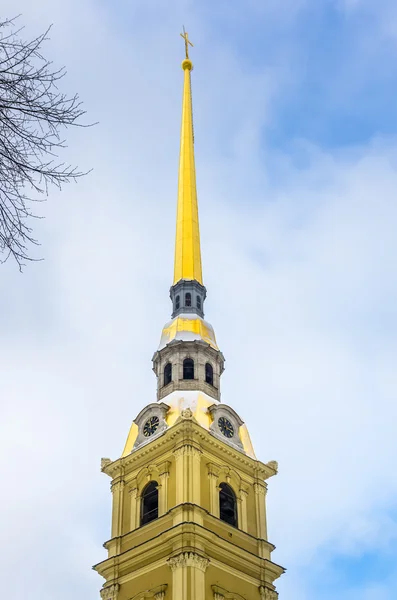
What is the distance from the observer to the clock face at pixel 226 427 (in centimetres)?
3866

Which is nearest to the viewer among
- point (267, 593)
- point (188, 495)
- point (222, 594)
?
point (222, 594)

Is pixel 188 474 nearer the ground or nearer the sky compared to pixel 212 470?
nearer the ground

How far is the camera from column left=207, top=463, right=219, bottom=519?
35469 mm

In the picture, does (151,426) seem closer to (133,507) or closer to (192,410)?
(192,410)

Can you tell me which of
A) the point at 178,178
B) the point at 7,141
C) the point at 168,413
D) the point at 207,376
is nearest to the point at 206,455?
the point at 168,413

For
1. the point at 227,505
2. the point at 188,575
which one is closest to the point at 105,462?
the point at 227,505

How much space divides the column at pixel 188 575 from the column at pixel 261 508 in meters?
4.37

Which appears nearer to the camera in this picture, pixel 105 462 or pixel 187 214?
pixel 105 462

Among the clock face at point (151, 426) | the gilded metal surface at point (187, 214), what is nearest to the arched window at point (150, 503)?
the clock face at point (151, 426)

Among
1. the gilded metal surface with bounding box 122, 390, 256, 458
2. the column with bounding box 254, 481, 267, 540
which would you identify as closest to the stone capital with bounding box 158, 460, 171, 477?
the gilded metal surface with bounding box 122, 390, 256, 458

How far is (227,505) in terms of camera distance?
121 feet

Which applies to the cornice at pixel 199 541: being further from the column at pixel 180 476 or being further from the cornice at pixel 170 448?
the cornice at pixel 170 448

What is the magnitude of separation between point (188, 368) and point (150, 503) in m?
6.88

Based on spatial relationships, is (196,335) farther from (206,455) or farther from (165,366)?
(206,455)
